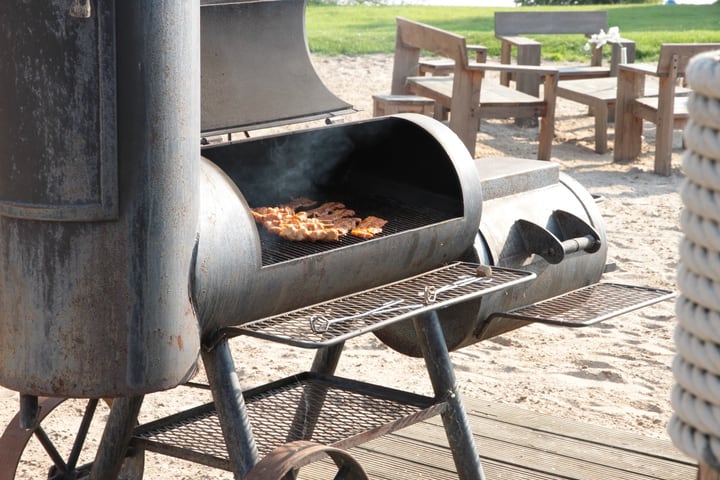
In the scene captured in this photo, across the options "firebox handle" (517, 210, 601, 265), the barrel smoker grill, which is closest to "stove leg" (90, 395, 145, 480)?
the barrel smoker grill

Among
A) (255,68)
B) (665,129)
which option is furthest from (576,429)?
(665,129)

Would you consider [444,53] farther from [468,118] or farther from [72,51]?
[72,51]

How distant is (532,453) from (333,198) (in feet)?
3.43

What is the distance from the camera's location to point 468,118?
785 centimetres

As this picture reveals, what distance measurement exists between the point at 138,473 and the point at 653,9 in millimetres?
18168

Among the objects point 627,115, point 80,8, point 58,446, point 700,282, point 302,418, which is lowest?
point 58,446

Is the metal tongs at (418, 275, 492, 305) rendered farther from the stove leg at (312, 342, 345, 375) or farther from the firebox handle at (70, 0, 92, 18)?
the firebox handle at (70, 0, 92, 18)

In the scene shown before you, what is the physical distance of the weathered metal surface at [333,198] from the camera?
2326mm

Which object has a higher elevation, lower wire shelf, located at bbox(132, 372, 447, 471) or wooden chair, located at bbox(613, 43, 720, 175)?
wooden chair, located at bbox(613, 43, 720, 175)

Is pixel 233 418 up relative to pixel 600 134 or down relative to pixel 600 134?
up

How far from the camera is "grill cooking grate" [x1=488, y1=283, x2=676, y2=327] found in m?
2.87

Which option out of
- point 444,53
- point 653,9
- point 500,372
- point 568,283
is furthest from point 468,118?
point 653,9

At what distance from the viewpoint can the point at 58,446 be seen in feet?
12.1

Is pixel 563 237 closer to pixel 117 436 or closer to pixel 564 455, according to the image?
pixel 564 455
